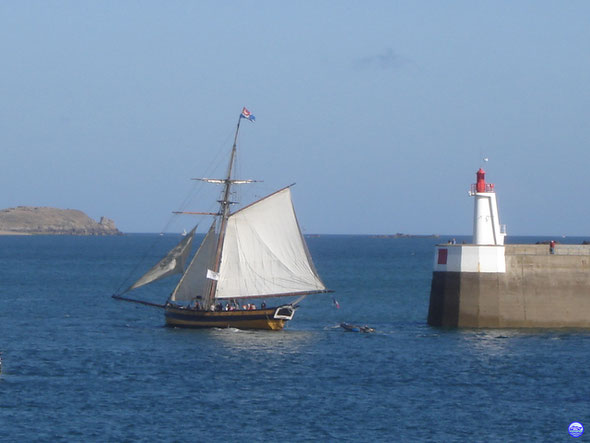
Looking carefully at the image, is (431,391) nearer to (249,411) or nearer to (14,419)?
(249,411)

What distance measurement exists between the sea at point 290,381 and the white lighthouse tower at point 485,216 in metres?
4.60

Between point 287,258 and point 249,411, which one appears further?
point 287,258

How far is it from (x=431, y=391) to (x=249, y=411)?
24.0ft

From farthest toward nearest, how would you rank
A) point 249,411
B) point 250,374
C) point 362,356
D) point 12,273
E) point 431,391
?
point 12,273, point 362,356, point 250,374, point 431,391, point 249,411

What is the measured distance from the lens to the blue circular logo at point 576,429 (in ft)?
112

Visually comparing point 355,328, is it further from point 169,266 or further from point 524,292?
point 169,266

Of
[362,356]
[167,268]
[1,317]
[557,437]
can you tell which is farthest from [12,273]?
[557,437]

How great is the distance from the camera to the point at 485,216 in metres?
54.8

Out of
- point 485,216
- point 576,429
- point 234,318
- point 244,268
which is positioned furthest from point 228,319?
point 576,429

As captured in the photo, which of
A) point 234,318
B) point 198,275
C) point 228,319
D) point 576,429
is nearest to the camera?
point 576,429

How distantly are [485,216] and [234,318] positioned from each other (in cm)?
1454

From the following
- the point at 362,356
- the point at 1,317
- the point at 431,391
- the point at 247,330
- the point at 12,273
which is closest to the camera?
the point at 431,391

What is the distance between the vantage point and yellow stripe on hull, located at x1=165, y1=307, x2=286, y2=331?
5934cm

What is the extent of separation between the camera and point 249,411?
37406mm
